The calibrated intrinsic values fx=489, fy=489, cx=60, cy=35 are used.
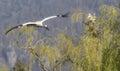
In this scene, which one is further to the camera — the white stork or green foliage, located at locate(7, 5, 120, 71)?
the white stork

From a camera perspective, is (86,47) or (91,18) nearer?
(86,47)

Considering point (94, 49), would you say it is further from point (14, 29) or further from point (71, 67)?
point (14, 29)

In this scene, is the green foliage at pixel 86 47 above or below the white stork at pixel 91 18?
below

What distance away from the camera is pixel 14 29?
19.5 meters

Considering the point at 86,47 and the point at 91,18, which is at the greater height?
the point at 91,18

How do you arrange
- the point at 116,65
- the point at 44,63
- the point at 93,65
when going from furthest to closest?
the point at 44,63 < the point at 93,65 < the point at 116,65

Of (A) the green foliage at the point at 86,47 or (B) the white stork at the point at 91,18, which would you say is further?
(B) the white stork at the point at 91,18

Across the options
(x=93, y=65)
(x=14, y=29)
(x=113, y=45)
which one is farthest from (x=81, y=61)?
(x=14, y=29)

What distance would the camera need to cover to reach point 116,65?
16109mm

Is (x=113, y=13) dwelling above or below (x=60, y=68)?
above

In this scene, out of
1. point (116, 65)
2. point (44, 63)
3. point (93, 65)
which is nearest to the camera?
point (116, 65)

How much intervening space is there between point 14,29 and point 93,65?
3.92 m

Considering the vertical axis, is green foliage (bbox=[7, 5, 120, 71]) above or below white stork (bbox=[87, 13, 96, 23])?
below

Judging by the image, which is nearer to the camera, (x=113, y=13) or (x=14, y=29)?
(x=113, y=13)
